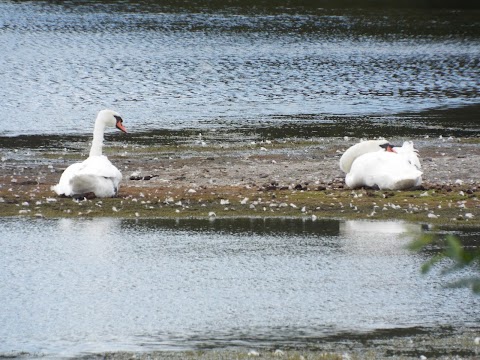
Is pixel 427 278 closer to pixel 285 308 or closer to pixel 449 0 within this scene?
pixel 285 308

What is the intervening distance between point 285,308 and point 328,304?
45 centimetres

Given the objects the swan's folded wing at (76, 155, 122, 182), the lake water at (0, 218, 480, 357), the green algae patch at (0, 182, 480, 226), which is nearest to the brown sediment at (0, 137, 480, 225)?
the green algae patch at (0, 182, 480, 226)

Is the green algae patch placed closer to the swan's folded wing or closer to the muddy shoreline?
the muddy shoreline

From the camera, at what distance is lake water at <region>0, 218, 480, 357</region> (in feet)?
31.9

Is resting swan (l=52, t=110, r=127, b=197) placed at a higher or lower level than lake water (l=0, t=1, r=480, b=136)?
lower

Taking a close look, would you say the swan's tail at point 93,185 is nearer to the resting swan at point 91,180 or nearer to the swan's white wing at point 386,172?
the resting swan at point 91,180

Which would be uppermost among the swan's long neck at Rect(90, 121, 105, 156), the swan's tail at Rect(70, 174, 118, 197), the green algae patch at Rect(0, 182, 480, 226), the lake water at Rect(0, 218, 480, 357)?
the swan's long neck at Rect(90, 121, 105, 156)

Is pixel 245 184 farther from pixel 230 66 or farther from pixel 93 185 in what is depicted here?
pixel 230 66

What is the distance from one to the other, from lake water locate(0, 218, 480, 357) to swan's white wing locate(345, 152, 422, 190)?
6.78 ft

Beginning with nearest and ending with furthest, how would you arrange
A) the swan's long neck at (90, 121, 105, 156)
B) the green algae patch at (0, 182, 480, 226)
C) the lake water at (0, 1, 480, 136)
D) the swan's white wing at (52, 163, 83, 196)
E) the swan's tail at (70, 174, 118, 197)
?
1. the green algae patch at (0, 182, 480, 226)
2. the swan's tail at (70, 174, 118, 197)
3. the swan's white wing at (52, 163, 83, 196)
4. the swan's long neck at (90, 121, 105, 156)
5. the lake water at (0, 1, 480, 136)

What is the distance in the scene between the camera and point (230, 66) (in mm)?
38656

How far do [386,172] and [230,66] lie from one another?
22.5m

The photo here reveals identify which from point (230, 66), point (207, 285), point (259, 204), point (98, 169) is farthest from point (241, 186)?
point (230, 66)

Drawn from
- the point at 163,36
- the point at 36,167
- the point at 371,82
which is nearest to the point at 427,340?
the point at 36,167
